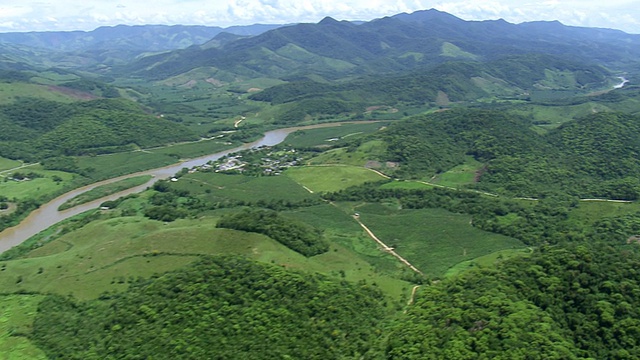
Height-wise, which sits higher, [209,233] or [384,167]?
[209,233]

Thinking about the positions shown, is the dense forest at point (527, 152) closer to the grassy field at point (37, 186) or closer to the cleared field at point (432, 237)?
the cleared field at point (432, 237)

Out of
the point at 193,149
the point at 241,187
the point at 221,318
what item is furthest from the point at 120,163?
the point at 221,318

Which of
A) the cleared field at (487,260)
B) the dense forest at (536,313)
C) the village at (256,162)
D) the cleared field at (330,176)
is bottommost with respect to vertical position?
the village at (256,162)

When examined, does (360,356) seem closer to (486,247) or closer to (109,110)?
(486,247)

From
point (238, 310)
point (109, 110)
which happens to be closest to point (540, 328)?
point (238, 310)

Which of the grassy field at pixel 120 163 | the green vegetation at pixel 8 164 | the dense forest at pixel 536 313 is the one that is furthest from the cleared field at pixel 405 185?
the green vegetation at pixel 8 164

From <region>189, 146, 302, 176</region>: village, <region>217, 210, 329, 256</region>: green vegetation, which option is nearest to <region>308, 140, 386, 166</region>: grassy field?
<region>189, 146, 302, 176</region>: village

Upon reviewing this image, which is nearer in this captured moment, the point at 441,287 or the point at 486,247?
the point at 441,287
